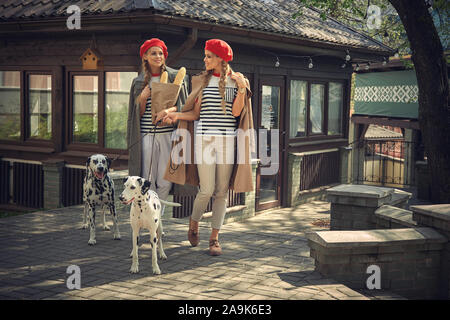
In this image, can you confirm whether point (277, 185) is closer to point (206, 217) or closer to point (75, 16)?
point (206, 217)

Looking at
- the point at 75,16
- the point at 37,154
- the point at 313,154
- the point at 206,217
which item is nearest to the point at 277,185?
the point at 313,154

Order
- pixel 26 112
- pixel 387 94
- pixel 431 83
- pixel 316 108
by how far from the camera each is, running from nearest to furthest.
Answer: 1. pixel 431 83
2. pixel 26 112
3. pixel 316 108
4. pixel 387 94

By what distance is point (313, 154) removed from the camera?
14734mm

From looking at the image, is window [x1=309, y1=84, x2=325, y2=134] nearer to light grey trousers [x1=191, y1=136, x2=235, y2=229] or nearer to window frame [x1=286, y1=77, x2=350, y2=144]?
window frame [x1=286, y1=77, x2=350, y2=144]

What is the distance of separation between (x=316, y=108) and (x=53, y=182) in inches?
282

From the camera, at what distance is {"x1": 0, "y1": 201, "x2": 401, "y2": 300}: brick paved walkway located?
5160 millimetres

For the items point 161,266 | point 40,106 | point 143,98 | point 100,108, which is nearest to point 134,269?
point 161,266

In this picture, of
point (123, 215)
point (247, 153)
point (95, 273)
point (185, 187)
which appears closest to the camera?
point (95, 273)

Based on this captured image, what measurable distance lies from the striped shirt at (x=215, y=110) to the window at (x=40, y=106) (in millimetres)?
5665

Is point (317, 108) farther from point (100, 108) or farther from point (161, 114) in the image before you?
point (161, 114)

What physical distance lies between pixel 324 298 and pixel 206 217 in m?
6.19

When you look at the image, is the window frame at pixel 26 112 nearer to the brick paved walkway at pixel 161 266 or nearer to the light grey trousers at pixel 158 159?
the brick paved walkway at pixel 161 266

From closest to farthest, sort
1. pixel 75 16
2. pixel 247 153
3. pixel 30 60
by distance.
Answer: pixel 247 153
pixel 75 16
pixel 30 60

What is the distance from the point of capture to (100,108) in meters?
10.3
